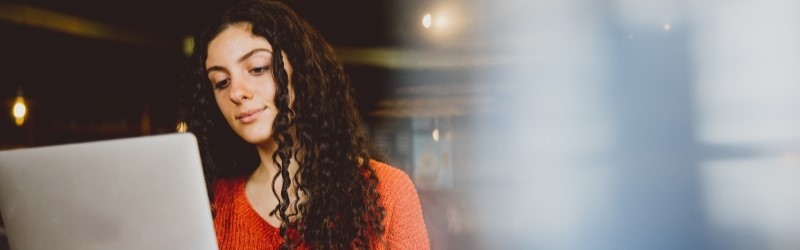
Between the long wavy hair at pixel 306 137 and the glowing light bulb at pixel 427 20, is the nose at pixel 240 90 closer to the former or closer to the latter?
the long wavy hair at pixel 306 137

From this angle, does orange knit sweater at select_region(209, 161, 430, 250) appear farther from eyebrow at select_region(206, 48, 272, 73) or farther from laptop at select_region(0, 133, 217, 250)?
laptop at select_region(0, 133, 217, 250)

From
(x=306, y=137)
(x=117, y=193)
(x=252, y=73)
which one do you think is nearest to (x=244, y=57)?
(x=252, y=73)

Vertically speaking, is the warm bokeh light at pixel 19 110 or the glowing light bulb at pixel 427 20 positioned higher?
the glowing light bulb at pixel 427 20

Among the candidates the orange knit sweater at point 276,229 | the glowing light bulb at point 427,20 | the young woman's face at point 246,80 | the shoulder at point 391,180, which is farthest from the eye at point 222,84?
the glowing light bulb at point 427,20

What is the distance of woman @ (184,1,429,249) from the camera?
1110 mm

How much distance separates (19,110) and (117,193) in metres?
4.75

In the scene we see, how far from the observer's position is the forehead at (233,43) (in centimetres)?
111

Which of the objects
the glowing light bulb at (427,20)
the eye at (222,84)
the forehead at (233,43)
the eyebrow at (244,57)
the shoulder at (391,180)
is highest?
the glowing light bulb at (427,20)

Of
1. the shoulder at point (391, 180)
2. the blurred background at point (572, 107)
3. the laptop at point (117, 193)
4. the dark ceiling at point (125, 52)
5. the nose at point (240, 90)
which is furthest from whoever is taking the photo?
the dark ceiling at point (125, 52)

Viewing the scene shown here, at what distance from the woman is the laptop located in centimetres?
39

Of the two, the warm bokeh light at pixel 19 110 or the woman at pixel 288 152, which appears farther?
the warm bokeh light at pixel 19 110

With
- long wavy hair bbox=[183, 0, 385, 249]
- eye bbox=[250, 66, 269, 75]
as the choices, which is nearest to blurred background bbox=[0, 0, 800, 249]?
long wavy hair bbox=[183, 0, 385, 249]

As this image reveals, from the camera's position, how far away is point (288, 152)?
44.7 inches

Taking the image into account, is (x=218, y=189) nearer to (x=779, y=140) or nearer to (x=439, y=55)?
(x=779, y=140)
